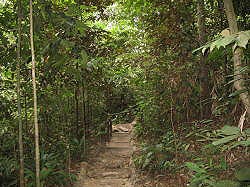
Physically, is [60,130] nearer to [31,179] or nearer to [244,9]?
[31,179]

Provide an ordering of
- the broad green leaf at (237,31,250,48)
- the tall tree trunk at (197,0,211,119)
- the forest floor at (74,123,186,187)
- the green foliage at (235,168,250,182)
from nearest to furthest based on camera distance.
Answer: the broad green leaf at (237,31,250,48)
the green foliage at (235,168,250,182)
the forest floor at (74,123,186,187)
the tall tree trunk at (197,0,211,119)

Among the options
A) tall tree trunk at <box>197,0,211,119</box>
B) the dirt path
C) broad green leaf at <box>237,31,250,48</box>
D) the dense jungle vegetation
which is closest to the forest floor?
the dirt path

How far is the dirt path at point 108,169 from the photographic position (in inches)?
209

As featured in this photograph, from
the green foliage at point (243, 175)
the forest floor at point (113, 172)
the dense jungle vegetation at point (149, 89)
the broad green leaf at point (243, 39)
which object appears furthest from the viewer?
the forest floor at point (113, 172)

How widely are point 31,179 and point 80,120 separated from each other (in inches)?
113

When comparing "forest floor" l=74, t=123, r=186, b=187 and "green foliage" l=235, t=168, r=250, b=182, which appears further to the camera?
"forest floor" l=74, t=123, r=186, b=187

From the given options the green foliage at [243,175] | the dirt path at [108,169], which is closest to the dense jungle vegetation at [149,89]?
the dirt path at [108,169]

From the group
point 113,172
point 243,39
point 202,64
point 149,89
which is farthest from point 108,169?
point 243,39

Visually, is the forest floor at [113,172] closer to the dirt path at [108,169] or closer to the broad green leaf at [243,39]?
the dirt path at [108,169]

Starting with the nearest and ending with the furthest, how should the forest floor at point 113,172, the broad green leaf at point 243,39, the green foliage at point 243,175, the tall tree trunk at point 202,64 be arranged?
the broad green leaf at point 243,39 → the green foliage at point 243,175 → the forest floor at point 113,172 → the tall tree trunk at point 202,64

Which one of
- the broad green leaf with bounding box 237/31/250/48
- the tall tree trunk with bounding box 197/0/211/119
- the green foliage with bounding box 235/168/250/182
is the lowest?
the green foliage with bounding box 235/168/250/182

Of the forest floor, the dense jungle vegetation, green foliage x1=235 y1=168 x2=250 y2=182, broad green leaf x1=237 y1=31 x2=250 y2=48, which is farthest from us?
the forest floor

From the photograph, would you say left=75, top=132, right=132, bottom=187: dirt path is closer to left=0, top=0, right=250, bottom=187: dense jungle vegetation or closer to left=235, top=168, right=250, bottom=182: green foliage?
left=0, top=0, right=250, bottom=187: dense jungle vegetation

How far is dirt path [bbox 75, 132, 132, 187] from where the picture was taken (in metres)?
5.31
